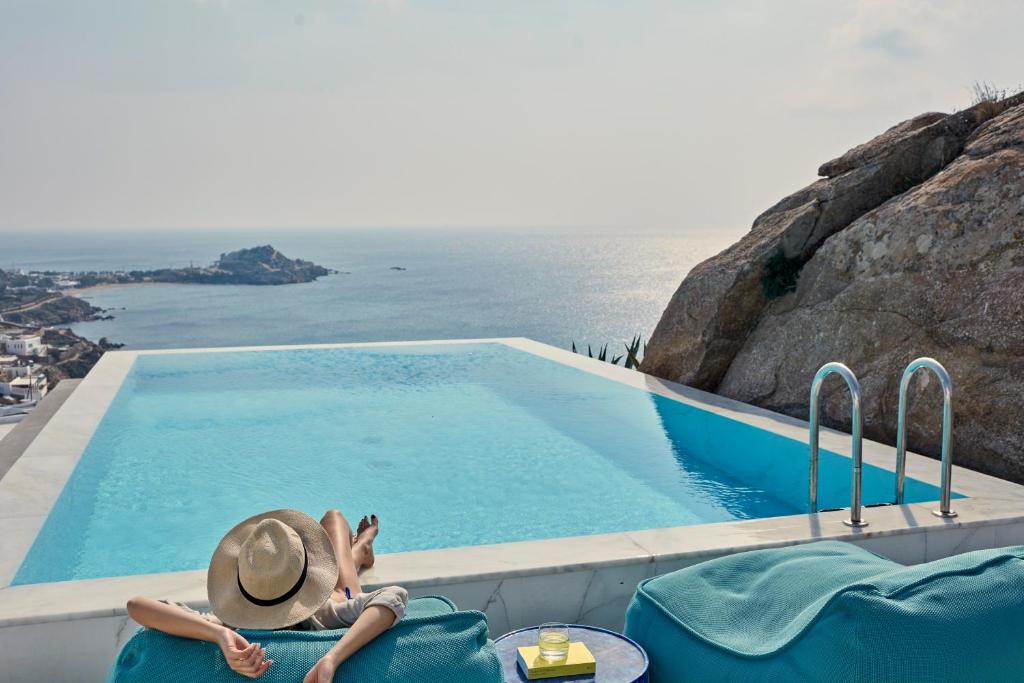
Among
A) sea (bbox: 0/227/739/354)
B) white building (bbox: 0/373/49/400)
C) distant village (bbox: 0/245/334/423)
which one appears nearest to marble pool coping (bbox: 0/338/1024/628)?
white building (bbox: 0/373/49/400)

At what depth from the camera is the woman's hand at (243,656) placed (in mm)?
1912

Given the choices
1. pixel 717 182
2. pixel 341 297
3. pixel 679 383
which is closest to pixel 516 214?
pixel 341 297

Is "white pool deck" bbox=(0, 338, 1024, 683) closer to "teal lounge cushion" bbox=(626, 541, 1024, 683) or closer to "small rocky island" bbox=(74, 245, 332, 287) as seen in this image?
"teal lounge cushion" bbox=(626, 541, 1024, 683)

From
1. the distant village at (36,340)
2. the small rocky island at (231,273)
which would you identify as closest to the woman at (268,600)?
the distant village at (36,340)

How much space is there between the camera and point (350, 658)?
1.97 m

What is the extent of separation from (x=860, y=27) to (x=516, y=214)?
3540 cm

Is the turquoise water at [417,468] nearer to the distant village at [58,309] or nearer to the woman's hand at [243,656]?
the distant village at [58,309]

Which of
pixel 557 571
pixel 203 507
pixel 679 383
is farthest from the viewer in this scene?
pixel 679 383

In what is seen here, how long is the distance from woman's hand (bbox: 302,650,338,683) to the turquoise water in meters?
1.82

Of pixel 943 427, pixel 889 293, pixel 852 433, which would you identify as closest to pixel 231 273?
pixel 889 293

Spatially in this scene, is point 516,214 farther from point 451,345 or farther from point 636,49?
point 451,345

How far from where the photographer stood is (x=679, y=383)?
706cm

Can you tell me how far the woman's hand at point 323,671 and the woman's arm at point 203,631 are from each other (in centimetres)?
10

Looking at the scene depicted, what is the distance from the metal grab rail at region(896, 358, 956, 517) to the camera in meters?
3.19
